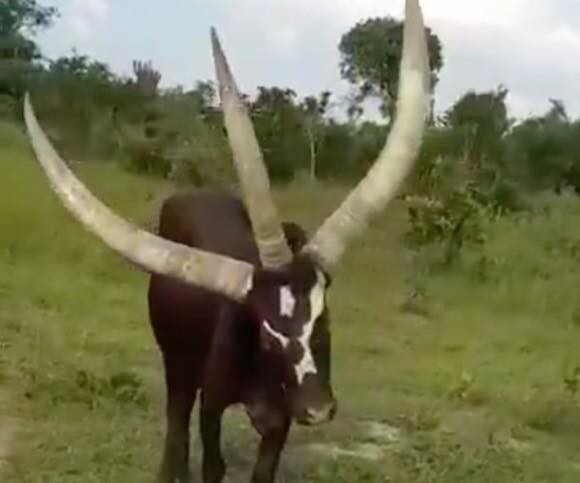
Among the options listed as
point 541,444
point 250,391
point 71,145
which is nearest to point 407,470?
point 541,444

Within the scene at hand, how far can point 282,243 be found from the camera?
18.5 feet

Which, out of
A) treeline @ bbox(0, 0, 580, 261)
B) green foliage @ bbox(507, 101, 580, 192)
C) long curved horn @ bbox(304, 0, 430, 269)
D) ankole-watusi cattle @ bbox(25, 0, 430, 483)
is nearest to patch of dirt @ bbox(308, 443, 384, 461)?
ankole-watusi cattle @ bbox(25, 0, 430, 483)

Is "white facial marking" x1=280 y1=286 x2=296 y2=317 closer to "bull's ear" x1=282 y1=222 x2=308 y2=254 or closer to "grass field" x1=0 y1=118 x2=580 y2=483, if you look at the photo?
"bull's ear" x1=282 y1=222 x2=308 y2=254

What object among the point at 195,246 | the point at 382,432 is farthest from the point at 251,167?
the point at 382,432

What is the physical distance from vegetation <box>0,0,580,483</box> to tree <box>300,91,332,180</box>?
1.8 inches

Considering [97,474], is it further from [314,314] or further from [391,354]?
[391,354]

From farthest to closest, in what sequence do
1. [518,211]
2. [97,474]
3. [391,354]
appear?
[518,211] → [391,354] → [97,474]

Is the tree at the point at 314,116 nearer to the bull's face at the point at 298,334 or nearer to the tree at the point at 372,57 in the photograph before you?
the tree at the point at 372,57

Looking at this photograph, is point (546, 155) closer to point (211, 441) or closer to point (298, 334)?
point (211, 441)

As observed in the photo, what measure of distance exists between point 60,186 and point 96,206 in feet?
0.52

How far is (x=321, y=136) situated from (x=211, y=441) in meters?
20.1

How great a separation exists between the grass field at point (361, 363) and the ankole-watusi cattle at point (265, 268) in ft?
5.07

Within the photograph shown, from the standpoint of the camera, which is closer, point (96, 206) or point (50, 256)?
point (96, 206)

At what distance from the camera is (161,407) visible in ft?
29.4
